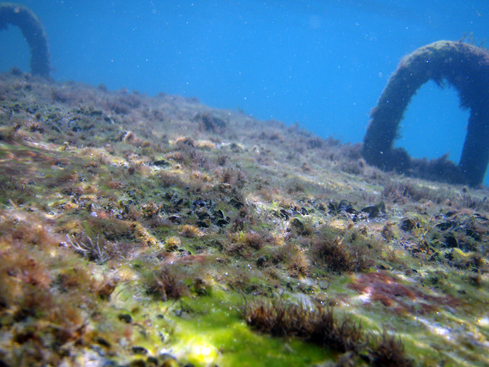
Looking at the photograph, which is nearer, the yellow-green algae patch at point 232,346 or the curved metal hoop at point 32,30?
the yellow-green algae patch at point 232,346

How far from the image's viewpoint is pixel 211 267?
12.3ft

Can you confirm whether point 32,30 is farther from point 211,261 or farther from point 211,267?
point 211,267

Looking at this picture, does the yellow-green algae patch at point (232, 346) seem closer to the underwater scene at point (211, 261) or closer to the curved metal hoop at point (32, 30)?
the underwater scene at point (211, 261)

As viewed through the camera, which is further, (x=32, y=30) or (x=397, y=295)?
(x=32, y=30)

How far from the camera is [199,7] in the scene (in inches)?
2571

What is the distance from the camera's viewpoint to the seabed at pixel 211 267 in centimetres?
232

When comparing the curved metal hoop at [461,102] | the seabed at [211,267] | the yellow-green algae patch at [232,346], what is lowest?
the yellow-green algae patch at [232,346]

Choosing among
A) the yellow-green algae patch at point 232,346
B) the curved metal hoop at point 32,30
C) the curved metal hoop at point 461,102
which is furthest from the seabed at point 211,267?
the curved metal hoop at point 32,30

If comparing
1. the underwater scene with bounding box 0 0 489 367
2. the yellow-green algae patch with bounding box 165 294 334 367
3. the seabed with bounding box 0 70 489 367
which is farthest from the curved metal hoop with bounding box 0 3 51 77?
the yellow-green algae patch with bounding box 165 294 334 367

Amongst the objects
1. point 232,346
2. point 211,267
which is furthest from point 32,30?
point 232,346

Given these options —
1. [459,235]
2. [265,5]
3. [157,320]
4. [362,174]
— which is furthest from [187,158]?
[265,5]

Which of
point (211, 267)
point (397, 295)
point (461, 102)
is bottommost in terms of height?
point (211, 267)

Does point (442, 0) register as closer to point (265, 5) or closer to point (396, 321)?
point (265, 5)

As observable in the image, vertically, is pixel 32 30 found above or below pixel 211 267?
above
